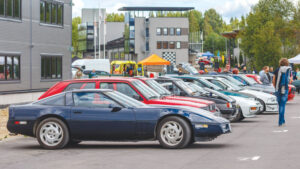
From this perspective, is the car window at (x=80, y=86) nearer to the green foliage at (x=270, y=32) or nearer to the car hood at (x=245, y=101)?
the car hood at (x=245, y=101)

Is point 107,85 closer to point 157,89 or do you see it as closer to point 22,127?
point 157,89

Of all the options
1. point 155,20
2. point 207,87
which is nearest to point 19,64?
point 207,87

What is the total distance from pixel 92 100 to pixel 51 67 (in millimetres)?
24897

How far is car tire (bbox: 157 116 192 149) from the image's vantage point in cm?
1097

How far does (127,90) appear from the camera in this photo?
1310 cm

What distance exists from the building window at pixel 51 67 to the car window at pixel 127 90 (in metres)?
22.0

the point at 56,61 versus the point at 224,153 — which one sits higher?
the point at 56,61

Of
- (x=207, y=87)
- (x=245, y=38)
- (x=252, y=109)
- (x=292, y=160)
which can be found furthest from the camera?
(x=245, y=38)

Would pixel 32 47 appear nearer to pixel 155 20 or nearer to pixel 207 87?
pixel 207 87

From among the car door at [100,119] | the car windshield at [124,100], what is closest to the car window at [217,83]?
the car windshield at [124,100]

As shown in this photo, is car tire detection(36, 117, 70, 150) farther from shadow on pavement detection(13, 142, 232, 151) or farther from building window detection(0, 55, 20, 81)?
building window detection(0, 55, 20, 81)

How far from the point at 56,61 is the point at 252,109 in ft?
66.8

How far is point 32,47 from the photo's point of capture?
32.9 meters

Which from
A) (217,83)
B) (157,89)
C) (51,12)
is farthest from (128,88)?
(51,12)
